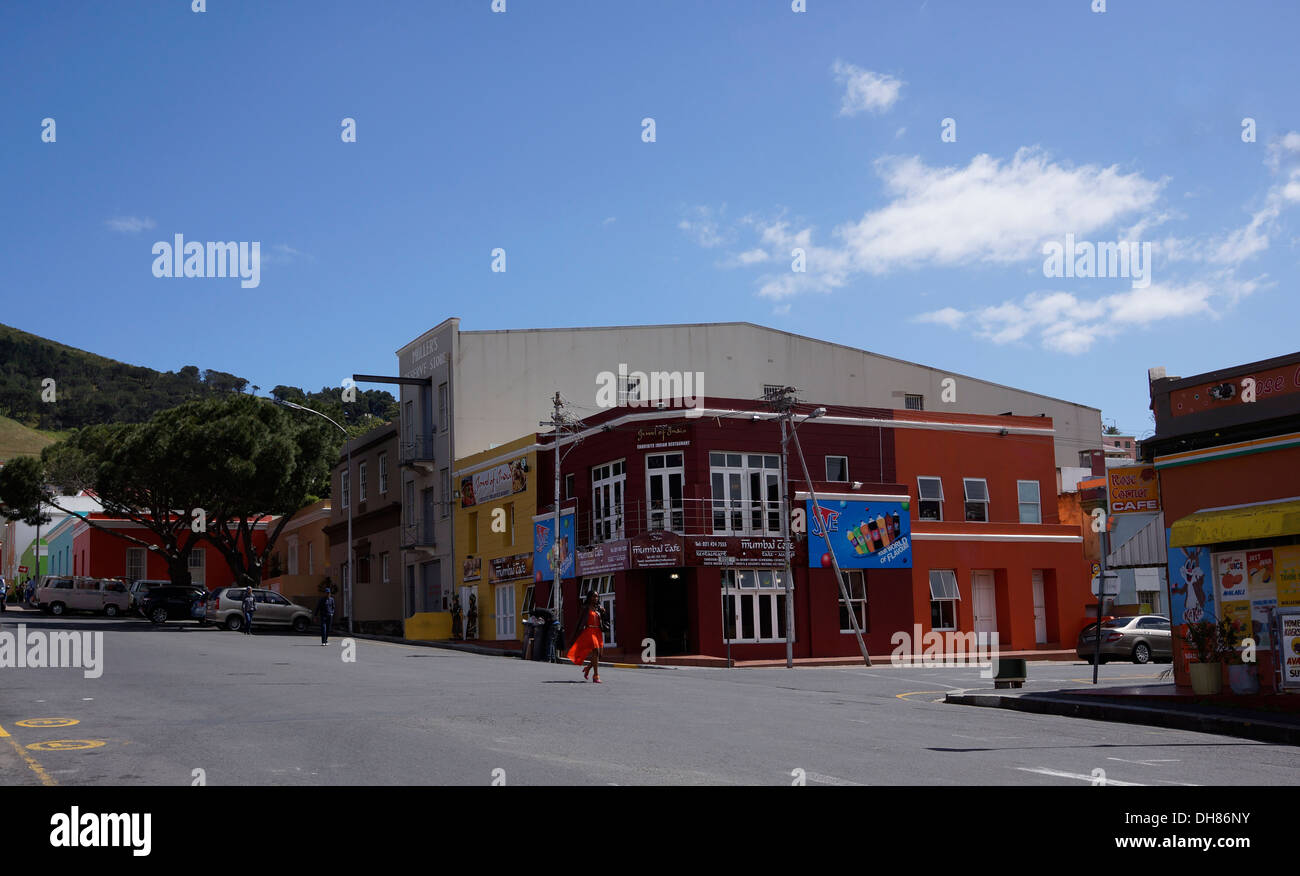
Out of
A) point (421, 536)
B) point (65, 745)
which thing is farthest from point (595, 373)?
point (65, 745)

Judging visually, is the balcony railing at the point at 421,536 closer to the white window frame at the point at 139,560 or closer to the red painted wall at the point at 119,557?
the red painted wall at the point at 119,557

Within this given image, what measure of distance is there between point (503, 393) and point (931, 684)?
27.2 m

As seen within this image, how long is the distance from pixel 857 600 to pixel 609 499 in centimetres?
862

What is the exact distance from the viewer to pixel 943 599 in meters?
41.7

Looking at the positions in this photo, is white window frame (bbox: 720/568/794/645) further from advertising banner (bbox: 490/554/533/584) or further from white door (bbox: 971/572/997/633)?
advertising banner (bbox: 490/554/533/584)

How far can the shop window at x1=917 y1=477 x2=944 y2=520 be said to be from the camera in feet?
140

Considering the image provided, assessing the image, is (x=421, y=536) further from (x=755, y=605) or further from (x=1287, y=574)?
(x=1287, y=574)

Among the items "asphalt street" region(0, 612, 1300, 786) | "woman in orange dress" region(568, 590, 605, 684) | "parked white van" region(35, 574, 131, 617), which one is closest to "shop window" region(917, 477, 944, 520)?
"asphalt street" region(0, 612, 1300, 786)

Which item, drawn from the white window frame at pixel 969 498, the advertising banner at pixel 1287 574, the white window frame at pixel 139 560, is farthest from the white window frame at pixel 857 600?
the white window frame at pixel 139 560

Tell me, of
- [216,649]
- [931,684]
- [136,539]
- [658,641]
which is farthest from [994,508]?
[136,539]

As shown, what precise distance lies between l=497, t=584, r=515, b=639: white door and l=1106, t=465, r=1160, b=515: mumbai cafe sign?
87.4 feet

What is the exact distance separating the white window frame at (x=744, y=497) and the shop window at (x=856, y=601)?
2.95 meters

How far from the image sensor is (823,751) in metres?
12.6
